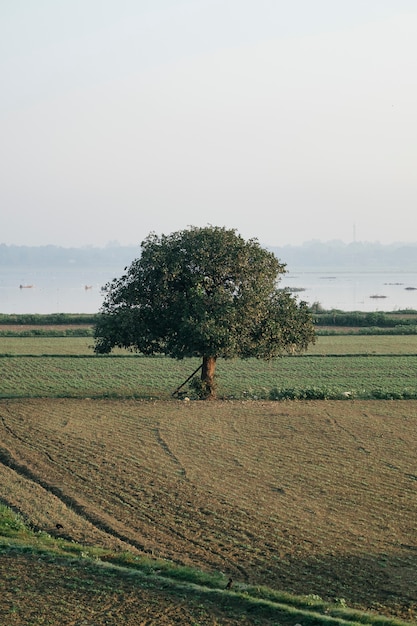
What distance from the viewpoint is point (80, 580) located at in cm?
1385

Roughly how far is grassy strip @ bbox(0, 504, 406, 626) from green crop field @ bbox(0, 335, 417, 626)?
1.3 inches

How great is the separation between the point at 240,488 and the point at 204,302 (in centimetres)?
1237

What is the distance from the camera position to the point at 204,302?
1246 inches

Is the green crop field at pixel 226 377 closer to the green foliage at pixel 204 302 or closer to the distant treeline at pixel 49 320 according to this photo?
the green foliage at pixel 204 302

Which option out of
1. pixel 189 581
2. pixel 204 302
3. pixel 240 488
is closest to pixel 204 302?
pixel 204 302

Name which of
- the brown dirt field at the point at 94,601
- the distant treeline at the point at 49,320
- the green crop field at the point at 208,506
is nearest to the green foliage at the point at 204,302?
the green crop field at the point at 208,506

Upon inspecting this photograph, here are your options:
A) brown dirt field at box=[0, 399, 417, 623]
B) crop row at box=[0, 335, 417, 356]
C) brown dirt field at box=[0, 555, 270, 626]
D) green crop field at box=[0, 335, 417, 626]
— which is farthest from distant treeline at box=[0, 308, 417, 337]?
brown dirt field at box=[0, 555, 270, 626]

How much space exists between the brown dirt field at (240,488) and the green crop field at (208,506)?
5 cm

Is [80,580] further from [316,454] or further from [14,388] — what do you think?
[14,388]

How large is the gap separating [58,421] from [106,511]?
10.9 metres

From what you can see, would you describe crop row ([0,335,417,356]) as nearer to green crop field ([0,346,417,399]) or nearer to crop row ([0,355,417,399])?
green crop field ([0,346,417,399])

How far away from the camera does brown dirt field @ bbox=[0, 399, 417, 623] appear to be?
1520 centimetres

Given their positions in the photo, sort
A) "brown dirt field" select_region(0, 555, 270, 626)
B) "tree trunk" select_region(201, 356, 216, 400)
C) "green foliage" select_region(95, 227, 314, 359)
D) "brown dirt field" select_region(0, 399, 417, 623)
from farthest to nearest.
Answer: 1. "tree trunk" select_region(201, 356, 216, 400)
2. "green foliage" select_region(95, 227, 314, 359)
3. "brown dirt field" select_region(0, 399, 417, 623)
4. "brown dirt field" select_region(0, 555, 270, 626)

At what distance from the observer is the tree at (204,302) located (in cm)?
3181
